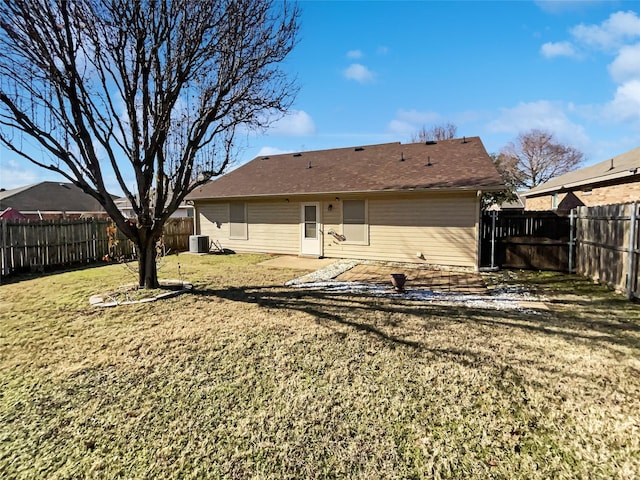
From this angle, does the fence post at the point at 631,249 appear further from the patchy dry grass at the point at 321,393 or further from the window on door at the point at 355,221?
the window on door at the point at 355,221

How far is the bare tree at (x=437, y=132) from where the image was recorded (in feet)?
113

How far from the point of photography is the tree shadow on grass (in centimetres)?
454

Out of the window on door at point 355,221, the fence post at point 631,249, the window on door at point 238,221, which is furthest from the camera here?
the window on door at point 238,221

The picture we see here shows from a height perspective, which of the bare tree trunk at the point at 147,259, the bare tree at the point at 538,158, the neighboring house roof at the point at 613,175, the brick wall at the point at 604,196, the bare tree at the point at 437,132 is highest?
the bare tree at the point at 437,132

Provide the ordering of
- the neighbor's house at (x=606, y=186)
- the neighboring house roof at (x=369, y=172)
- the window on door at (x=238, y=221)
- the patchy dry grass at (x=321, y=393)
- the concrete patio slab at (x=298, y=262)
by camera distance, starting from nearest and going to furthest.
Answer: the patchy dry grass at (x=321, y=393) < the neighboring house roof at (x=369, y=172) < the concrete patio slab at (x=298, y=262) < the neighbor's house at (x=606, y=186) < the window on door at (x=238, y=221)

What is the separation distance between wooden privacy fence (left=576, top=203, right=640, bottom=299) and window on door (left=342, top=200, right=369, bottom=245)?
590 cm

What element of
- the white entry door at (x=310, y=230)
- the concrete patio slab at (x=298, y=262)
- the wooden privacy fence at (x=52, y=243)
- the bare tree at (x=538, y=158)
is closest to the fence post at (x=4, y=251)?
the wooden privacy fence at (x=52, y=243)

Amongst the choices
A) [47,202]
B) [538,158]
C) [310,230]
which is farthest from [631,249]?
[538,158]

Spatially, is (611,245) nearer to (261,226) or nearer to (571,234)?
(571,234)

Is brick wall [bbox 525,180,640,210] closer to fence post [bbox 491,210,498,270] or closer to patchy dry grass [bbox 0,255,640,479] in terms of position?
fence post [bbox 491,210,498,270]

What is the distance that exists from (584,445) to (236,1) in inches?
320

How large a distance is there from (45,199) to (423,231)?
110 ft

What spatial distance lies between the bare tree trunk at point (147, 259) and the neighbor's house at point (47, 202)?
79.3 ft

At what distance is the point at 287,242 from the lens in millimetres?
12938
